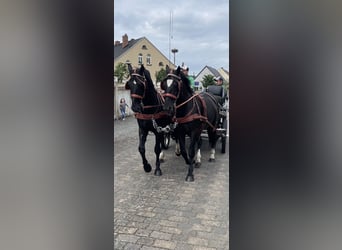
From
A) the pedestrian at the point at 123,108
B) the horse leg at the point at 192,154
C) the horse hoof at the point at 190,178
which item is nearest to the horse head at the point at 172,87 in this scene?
the horse leg at the point at 192,154

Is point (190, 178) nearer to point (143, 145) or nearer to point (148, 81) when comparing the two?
point (143, 145)

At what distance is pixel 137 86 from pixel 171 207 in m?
1.87

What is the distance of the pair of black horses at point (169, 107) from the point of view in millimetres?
3992

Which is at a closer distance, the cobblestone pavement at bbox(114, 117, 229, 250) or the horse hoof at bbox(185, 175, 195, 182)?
the cobblestone pavement at bbox(114, 117, 229, 250)

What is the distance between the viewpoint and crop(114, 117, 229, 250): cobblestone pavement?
2518 millimetres

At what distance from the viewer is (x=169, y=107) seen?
3.88 m

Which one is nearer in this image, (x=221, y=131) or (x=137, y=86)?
(x=137, y=86)

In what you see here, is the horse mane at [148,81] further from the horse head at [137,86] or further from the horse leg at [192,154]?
the horse leg at [192,154]

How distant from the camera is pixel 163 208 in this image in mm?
3252

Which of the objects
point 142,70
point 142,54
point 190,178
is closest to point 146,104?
point 142,70

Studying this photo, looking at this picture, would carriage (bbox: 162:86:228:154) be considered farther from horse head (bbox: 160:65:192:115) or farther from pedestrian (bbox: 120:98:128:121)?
pedestrian (bbox: 120:98:128:121)

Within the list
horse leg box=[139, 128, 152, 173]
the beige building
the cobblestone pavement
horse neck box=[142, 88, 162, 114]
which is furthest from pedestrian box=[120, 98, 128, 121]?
the beige building
